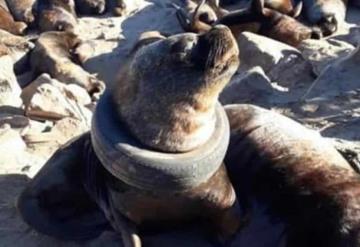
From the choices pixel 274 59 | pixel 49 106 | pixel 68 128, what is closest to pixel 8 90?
pixel 49 106

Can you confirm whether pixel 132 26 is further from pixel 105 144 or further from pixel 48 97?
pixel 105 144

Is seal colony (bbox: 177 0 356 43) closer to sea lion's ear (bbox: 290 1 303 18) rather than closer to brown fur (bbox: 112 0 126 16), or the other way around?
sea lion's ear (bbox: 290 1 303 18)

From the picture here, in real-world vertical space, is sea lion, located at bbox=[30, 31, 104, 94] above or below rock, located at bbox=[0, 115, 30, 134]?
below

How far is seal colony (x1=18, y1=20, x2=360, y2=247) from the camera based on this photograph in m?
3.79

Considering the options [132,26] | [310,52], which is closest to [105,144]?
[310,52]

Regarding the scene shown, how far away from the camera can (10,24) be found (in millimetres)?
9867

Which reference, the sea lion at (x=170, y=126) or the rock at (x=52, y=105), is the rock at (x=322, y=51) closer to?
the rock at (x=52, y=105)

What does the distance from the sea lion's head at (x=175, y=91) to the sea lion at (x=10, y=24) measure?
20.1ft

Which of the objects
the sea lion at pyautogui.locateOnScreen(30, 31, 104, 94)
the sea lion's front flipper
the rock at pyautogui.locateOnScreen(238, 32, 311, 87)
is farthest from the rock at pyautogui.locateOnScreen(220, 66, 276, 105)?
the sea lion's front flipper

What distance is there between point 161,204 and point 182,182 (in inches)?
9.9

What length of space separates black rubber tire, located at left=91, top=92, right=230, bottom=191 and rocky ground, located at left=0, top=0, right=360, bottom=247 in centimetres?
→ 55

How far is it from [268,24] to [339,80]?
9.27ft

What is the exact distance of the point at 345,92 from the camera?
6.67 m

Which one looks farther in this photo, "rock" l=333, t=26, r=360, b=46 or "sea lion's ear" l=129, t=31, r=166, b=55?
"rock" l=333, t=26, r=360, b=46
